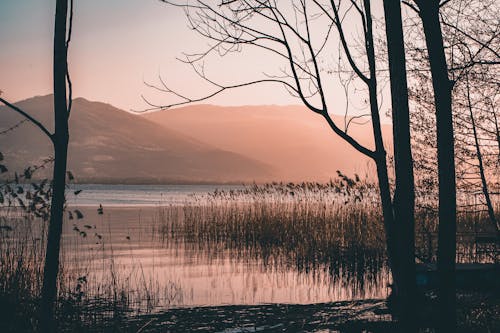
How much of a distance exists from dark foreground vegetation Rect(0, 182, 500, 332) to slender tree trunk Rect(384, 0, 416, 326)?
1.09 feet

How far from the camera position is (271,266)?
56.5ft

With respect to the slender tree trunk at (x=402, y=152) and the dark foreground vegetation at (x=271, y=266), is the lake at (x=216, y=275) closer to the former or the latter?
the dark foreground vegetation at (x=271, y=266)

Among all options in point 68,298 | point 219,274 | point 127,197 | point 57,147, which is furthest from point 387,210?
point 127,197

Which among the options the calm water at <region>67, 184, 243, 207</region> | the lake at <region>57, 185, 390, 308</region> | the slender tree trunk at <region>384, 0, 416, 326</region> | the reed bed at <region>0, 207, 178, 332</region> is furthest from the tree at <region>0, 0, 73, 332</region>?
the calm water at <region>67, 184, 243, 207</region>

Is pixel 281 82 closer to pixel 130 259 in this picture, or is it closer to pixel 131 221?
pixel 130 259

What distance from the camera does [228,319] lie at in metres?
10.8

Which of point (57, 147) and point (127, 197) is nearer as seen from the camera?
point (57, 147)

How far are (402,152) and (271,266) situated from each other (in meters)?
11.1

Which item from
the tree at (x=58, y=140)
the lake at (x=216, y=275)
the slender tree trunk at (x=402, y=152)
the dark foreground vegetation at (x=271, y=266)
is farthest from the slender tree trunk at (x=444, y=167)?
the lake at (x=216, y=275)

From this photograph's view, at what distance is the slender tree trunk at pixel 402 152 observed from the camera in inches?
256

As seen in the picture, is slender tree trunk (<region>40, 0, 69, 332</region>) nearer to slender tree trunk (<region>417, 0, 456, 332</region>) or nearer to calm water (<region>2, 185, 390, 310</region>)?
slender tree trunk (<region>417, 0, 456, 332</region>)

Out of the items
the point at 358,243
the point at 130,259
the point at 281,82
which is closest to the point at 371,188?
the point at 358,243

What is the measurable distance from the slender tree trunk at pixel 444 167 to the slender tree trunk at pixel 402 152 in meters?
0.29

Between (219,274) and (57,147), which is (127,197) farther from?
(57,147)
